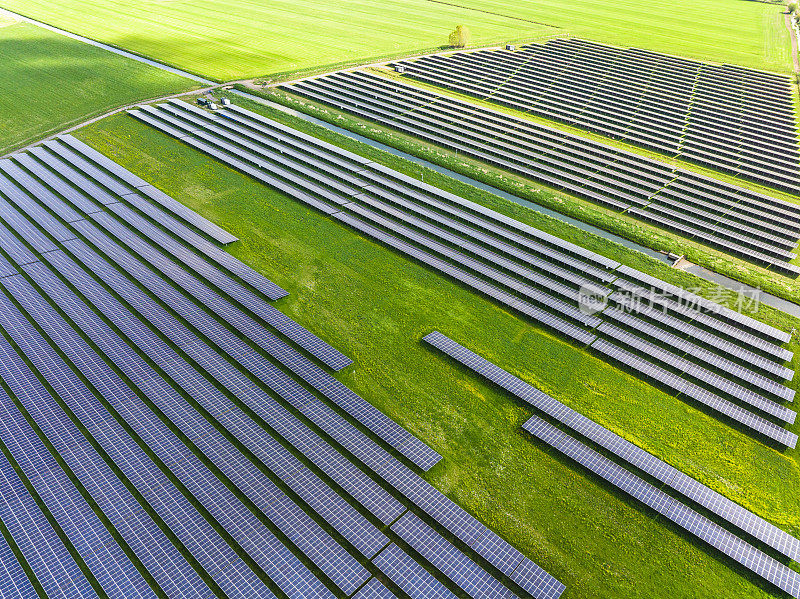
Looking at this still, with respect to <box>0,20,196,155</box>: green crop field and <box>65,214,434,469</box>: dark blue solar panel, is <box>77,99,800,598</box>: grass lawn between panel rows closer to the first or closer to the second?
<box>65,214,434,469</box>: dark blue solar panel

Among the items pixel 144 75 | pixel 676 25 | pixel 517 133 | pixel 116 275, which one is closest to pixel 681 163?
pixel 517 133

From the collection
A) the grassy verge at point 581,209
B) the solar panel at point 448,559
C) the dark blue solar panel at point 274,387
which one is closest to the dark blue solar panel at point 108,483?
the dark blue solar panel at point 274,387

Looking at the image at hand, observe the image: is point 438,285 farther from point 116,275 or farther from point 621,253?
point 116,275

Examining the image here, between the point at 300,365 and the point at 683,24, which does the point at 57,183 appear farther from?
the point at 683,24

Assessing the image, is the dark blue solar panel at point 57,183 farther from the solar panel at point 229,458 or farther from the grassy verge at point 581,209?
the grassy verge at point 581,209

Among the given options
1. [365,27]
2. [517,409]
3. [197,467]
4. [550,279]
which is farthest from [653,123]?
[365,27]

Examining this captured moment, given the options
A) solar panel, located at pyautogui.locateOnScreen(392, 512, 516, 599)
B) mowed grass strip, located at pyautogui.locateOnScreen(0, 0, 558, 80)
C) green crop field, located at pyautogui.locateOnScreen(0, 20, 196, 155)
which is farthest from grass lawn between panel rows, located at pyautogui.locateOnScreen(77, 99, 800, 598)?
mowed grass strip, located at pyautogui.locateOnScreen(0, 0, 558, 80)

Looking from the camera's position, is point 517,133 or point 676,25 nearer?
point 517,133
